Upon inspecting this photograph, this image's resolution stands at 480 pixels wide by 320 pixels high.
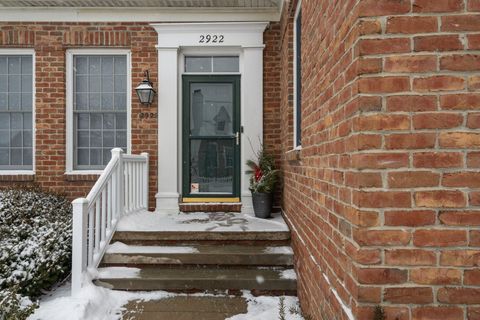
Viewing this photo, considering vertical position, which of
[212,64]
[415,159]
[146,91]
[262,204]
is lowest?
[262,204]

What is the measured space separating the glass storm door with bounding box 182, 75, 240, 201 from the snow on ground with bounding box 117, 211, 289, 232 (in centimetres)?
52

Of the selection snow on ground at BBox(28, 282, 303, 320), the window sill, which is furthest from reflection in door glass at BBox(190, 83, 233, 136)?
snow on ground at BBox(28, 282, 303, 320)

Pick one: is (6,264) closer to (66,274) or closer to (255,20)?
(66,274)

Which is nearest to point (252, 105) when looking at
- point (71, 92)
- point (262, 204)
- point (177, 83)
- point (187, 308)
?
point (177, 83)

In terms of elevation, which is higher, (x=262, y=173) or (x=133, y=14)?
(x=133, y=14)

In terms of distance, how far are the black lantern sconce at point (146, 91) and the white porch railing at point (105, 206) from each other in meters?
0.85

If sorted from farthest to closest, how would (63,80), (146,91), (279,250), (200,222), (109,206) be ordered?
(63,80), (146,91), (200,222), (109,206), (279,250)

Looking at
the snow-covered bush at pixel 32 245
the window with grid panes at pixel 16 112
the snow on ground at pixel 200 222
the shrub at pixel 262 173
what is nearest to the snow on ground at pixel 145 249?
the snow on ground at pixel 200 222

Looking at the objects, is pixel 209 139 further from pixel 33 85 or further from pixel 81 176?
pixel 33 85

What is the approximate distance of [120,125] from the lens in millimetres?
5977

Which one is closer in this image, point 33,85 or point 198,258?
point 198,258

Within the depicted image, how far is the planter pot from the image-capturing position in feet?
17.0

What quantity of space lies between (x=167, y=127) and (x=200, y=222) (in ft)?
5.59

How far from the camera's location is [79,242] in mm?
3625
